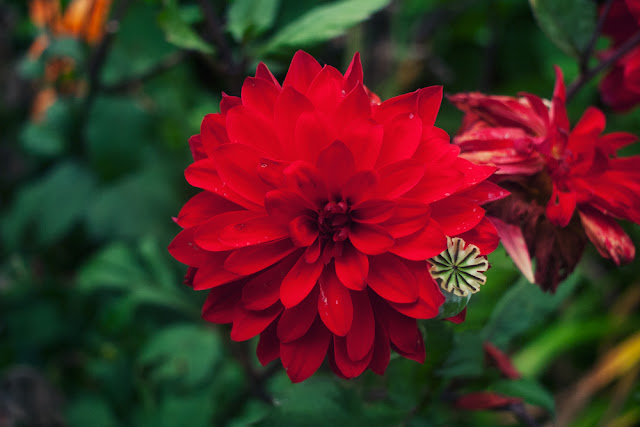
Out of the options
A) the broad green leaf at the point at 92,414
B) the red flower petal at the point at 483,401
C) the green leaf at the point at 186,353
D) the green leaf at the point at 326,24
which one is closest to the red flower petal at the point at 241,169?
the green leaf at the point at 326,24

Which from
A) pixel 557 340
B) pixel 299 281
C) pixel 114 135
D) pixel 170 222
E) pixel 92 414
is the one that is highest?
pixel 299 281

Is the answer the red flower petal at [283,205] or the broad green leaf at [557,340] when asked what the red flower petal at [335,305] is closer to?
the red flower petal at [283,205]

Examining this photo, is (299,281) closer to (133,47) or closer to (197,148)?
(197,148)

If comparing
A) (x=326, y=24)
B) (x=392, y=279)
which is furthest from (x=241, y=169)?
(x=326, y=24)

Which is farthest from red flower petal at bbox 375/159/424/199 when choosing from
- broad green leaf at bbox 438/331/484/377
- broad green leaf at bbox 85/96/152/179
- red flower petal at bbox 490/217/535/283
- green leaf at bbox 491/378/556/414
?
broad green leaf at bbox 85/96/152/179

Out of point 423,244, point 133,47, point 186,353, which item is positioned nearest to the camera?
point 423,244

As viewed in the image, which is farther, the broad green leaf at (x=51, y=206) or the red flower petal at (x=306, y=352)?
the broad green leaf at (x=51, y=206)
